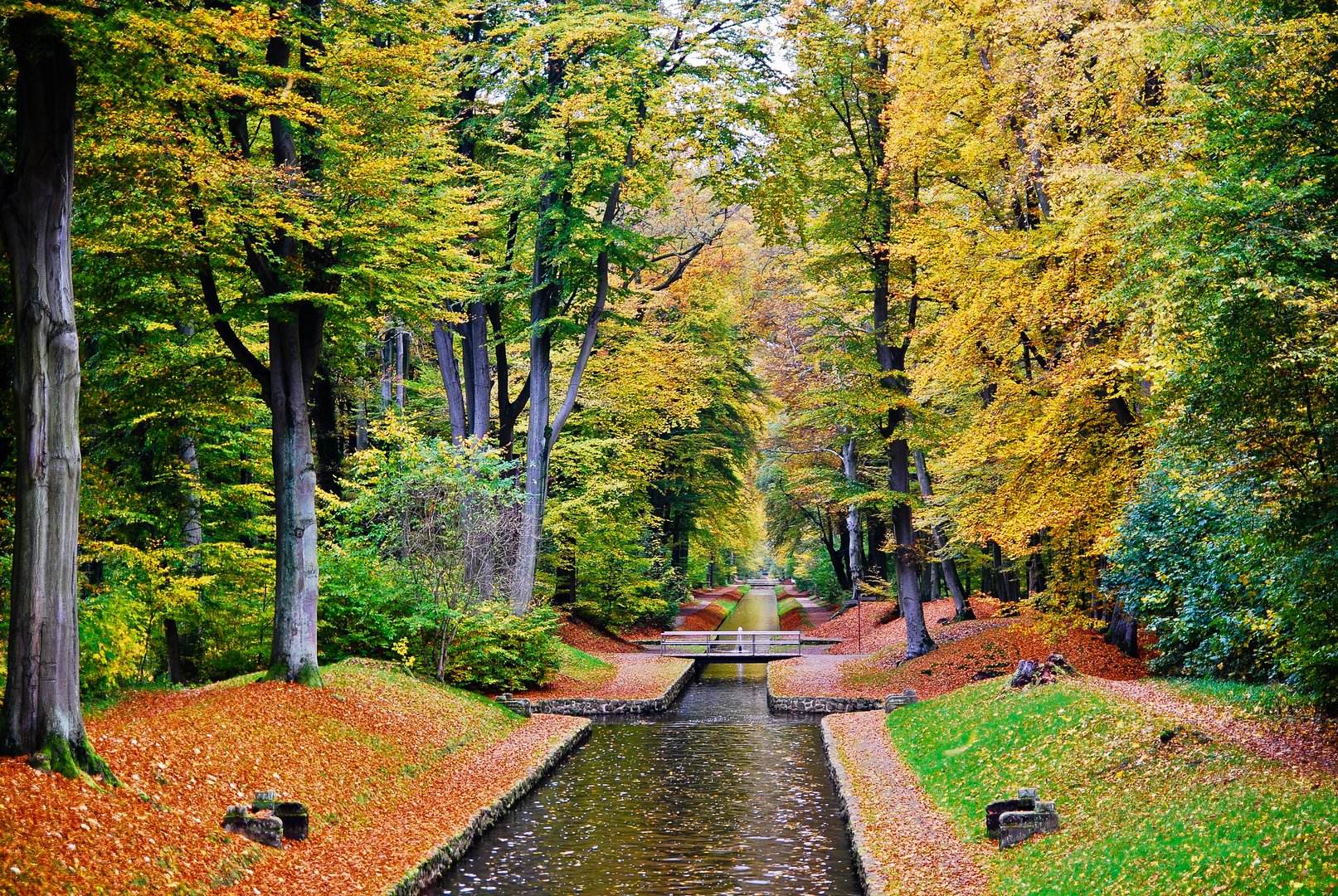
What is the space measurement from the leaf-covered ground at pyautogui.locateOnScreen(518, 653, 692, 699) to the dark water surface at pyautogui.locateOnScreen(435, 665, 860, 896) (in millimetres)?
2820

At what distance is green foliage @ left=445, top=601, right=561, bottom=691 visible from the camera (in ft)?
63.4

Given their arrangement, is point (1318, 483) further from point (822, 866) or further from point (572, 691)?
point (572, 691)

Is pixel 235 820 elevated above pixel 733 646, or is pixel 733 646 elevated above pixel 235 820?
pixel 235 820

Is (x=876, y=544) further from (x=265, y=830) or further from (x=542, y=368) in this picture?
(x=265, y=830)

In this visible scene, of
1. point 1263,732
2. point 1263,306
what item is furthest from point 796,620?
point 1263,306

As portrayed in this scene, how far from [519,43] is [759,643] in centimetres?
1889

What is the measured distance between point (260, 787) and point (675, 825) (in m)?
4.89

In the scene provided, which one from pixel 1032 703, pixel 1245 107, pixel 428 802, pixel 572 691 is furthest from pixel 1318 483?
pixel 572 691

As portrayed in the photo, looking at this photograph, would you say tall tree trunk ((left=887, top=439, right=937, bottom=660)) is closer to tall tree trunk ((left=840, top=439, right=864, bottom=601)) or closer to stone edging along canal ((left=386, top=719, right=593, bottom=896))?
stone edging along canal ((left=386, top=719, right=593, bottom=896))

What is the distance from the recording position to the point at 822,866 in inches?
406

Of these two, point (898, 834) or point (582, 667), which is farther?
point (582, 667)

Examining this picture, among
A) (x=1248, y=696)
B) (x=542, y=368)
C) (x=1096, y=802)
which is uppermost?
(x=542, y=368)

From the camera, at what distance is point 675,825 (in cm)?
1212

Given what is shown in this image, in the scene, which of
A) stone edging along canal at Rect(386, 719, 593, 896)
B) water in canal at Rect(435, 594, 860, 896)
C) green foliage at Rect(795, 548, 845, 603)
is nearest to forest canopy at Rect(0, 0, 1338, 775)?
stone edging along canal at Rect(386, 719, 593, 896)
